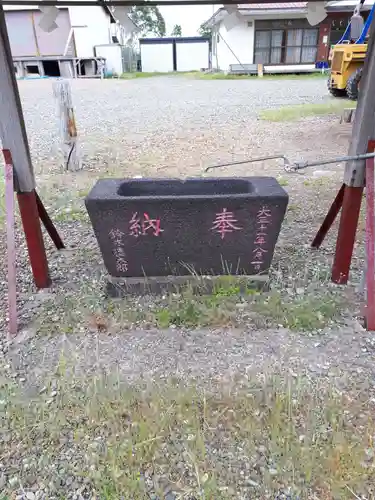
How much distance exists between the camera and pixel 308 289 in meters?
3.36

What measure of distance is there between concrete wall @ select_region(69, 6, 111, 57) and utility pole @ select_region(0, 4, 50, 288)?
20.6 m

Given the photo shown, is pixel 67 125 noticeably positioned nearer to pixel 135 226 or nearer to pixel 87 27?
pixel 135 226

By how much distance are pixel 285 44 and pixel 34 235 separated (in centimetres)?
2059

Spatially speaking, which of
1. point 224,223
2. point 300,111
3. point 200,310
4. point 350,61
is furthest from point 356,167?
point 350,61

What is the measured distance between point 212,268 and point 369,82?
1685 mm

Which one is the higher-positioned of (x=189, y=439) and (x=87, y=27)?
(x=87, y=27)

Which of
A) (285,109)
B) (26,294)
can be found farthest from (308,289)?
(285,109)

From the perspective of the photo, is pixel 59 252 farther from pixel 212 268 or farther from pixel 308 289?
pixel 308 289

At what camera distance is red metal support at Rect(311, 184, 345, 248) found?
131 inches

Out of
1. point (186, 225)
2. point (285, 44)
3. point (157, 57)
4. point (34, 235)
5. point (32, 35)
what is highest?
point (32, 35)

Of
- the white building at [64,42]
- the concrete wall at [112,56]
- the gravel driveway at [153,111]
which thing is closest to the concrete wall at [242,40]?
the gravel driveway at [153,111]

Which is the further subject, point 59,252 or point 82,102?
point 82,102

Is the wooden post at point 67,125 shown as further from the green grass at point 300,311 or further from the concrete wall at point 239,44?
the concrete wall at point 239,44

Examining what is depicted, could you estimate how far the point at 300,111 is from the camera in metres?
10.8
